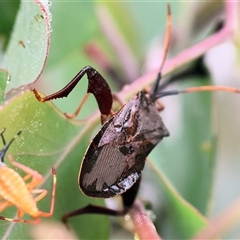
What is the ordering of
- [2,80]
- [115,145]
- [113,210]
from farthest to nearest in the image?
[113,210], [115,145], [2,80]

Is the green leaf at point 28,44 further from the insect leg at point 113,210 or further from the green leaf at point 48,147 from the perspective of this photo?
the insect leg at point 113,210

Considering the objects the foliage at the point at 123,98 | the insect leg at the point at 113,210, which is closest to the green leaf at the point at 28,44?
the foliage at the point at 123,98

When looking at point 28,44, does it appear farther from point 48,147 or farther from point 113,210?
point 113,210

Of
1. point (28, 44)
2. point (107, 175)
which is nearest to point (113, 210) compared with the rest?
point (107, 175)

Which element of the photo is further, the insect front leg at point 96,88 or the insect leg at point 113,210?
the insect leg at point 113,210

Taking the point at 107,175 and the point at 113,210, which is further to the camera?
the point at 113,210

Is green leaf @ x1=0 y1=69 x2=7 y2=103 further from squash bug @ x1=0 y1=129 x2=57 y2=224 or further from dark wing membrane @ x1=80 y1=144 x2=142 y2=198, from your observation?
dark wing membrane @ x1=80 y1=144 x2=142 y2=198
